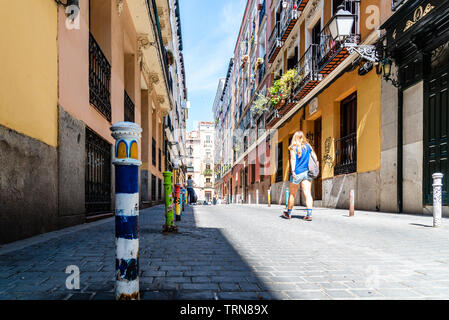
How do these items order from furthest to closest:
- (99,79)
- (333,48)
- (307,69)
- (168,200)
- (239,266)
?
(307,69), (333,48), (99,79), (168,200), (239,266)

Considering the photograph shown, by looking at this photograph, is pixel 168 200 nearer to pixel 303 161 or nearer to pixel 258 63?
pixel 303 161

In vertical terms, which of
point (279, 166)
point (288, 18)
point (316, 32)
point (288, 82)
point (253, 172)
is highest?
point (288, 18)

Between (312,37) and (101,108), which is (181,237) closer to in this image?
(101,108)

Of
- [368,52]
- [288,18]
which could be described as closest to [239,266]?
[368,52]

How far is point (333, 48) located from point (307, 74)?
8.34 ft

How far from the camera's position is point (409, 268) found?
2863 millimetres

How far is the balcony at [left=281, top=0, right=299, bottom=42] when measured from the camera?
16.8 m

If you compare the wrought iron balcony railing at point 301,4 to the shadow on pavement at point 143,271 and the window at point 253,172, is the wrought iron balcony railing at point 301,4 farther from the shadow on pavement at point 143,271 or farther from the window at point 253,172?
the window at point 253,172

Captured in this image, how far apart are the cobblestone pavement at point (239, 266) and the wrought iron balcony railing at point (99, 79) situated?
11.6ft

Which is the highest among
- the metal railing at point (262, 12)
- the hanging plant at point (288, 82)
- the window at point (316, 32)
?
the metal railing at point (262, 12)

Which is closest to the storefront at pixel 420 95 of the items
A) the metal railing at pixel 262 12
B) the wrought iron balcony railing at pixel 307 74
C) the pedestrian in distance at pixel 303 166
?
the pedestrian in distance at pixel 303 166

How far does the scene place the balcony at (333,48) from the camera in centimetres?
1142

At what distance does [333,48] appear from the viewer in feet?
40.6

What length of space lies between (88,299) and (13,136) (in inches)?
101
